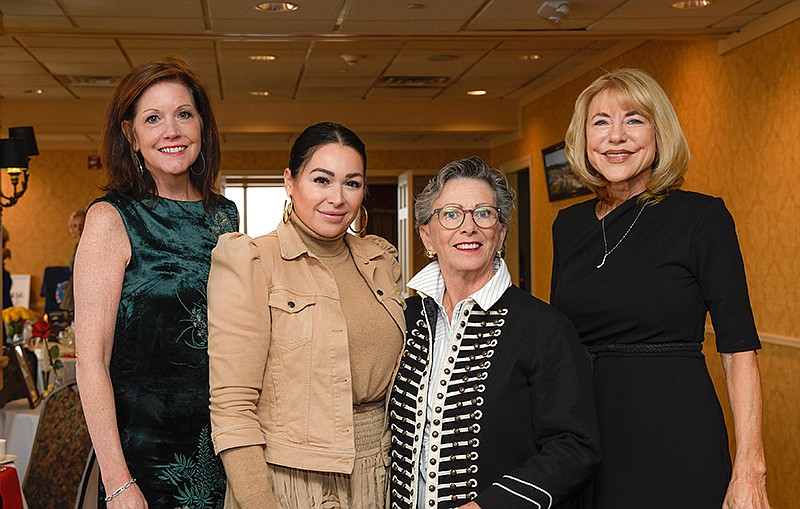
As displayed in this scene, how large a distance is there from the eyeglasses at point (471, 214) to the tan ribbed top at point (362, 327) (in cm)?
29

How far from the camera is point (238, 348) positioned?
203 cm

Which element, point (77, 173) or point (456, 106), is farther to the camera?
point (77, 173)

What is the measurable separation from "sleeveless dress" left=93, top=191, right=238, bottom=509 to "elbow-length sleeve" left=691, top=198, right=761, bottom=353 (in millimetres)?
1253

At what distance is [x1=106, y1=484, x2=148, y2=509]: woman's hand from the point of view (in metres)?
2.15

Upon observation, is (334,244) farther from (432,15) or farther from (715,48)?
(715,48)

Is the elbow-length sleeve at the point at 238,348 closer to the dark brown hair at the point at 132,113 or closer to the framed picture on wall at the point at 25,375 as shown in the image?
the dark brown hair at the point at 132,113

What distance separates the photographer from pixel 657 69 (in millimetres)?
7203

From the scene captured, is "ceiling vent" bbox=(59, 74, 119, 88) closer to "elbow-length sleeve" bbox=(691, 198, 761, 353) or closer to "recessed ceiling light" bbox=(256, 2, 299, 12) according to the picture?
"recessed ceiling light" bbox=(256, 2, 299, 12)

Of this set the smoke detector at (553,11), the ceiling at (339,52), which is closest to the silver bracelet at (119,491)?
the ceiling at (339,52)

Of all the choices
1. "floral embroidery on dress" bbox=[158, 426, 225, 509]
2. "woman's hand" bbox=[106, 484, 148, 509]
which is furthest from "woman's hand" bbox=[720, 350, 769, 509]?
"woman's hand" bbox=[106, 484, 148, 509]

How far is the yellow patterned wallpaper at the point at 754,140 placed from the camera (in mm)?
5441

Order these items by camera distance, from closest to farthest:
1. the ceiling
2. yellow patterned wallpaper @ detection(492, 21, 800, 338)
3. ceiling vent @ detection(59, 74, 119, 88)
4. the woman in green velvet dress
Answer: the woman in green velvet dress, yellow patterned wallpaper @ detection(492, 21, 800, 338), the ceiling, ceiling vent @ detection(59, 74, 119, 88)

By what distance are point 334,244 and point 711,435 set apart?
1045 millimetres

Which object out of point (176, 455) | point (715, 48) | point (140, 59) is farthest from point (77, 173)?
point (176, 455)
